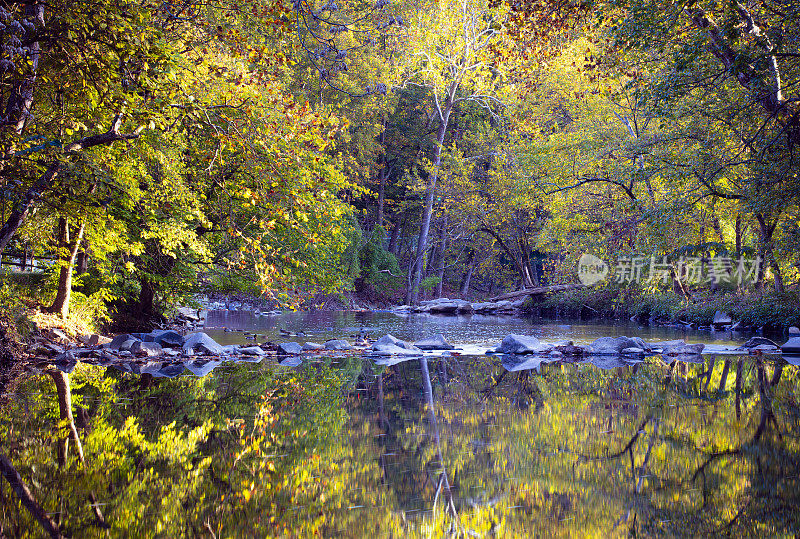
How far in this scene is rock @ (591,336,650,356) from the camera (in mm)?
10844

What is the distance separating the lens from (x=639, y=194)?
2294 cm

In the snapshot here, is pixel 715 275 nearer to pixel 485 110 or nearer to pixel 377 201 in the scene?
pixel 485 110

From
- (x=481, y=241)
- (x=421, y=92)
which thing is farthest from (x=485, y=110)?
(x=481, y=241)

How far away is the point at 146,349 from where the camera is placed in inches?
392

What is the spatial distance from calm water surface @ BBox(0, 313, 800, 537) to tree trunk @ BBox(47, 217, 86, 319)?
502 cm

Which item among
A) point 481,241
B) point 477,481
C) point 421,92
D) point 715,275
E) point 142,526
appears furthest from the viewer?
Answer: point 481,241

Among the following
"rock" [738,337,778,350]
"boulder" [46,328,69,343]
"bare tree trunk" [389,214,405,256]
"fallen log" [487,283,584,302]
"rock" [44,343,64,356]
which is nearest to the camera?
"rock" [44,343,64,356]

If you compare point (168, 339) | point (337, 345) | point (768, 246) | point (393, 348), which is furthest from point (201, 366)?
point (768, 246)

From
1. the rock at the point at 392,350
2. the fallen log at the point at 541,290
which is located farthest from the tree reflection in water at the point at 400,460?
the fallen log at the point at 541,290

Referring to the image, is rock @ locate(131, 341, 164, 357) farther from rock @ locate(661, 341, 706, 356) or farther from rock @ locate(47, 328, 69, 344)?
rock @ locate(661, 341, 706, 356)

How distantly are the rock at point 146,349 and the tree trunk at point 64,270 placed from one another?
87.3 inches

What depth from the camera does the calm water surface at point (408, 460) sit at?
256 centimetres

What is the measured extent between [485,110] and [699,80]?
27.4 metres

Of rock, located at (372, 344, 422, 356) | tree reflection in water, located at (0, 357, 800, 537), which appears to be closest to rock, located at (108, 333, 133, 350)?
tree reflection in water, located at (0, 357, 800, 537)
